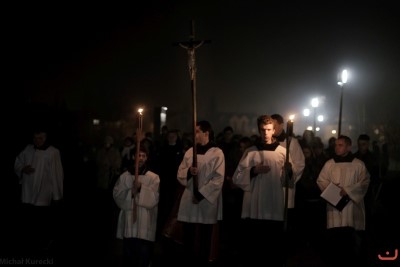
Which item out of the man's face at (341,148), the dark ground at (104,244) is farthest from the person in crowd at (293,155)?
the dark ground at (104,244)

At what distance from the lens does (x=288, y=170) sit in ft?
24.8

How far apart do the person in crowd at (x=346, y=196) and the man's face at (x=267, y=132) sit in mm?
1686

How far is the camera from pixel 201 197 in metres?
7.74

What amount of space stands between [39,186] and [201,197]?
3.44 m

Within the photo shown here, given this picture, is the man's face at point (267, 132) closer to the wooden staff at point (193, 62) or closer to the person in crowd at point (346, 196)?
the wooden staff at point (193, 62)

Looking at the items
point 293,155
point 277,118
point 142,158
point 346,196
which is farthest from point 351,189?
point 142,158

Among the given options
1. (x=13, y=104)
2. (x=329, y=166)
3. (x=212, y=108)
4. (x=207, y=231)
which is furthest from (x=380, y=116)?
(x=212, y=108)

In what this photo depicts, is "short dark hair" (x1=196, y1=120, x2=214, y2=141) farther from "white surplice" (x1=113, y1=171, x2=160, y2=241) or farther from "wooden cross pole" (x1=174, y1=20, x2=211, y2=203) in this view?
"white surplice" (x1=113, y1=171, x2=160, y2=241)

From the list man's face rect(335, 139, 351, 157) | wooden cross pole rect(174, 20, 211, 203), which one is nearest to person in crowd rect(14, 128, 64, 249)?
wooden cross pole rect(174, 20, 211, 203)

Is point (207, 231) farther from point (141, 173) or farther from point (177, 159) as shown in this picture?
point (177, 159)

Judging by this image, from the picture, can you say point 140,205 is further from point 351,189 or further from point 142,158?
point 351,189

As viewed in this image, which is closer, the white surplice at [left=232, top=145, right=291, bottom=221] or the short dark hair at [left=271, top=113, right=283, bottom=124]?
the white surplice at [left=232, top=145, right=291, bottom=221]

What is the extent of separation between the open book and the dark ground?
41.3 inches

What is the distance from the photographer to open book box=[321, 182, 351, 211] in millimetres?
8602
